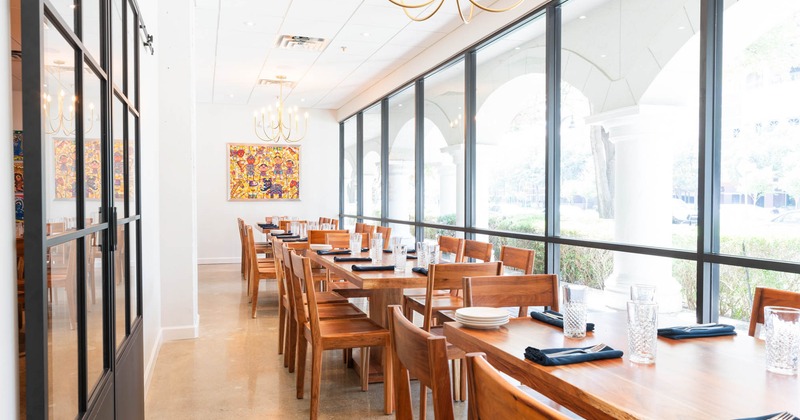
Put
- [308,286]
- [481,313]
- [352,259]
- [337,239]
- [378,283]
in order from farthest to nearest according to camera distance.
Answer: [337,239] < [352,259] < [378,283] < [308,286] < [481,313]

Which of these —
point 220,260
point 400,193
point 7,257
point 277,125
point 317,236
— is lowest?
point 220,260

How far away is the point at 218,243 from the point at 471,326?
9302 millimetres

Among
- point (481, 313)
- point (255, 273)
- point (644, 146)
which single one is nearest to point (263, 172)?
point (255, 273)

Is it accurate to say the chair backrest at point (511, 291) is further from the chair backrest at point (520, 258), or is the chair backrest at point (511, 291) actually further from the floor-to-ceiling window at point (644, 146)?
the floor-to-ceiling window at point (644, 146)

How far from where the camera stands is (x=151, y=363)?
3.95m

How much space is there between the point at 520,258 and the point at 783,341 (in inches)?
84.3

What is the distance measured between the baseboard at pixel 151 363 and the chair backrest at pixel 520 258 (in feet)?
7.64

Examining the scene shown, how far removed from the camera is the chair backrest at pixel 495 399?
0.93 metres

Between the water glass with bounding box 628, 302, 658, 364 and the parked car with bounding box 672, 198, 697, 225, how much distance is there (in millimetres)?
2035

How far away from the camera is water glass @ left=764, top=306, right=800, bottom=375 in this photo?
1449mm

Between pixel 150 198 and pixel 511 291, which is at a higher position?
pixel 150 198

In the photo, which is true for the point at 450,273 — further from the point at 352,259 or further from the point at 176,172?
the point at 176,172

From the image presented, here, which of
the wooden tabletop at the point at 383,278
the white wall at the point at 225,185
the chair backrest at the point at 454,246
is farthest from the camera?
the white wall at the point at 225,185

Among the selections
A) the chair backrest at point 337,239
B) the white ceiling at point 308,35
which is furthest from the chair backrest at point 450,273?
the white ceiling at point 308,35
